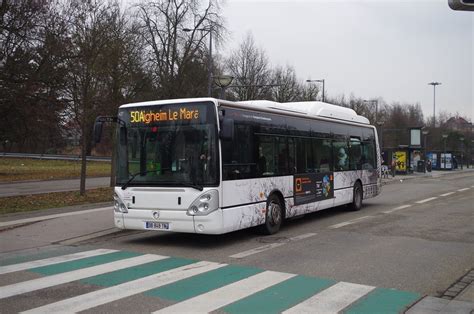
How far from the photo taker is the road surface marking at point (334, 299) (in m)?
5.86

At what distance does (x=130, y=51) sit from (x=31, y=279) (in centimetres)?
1550

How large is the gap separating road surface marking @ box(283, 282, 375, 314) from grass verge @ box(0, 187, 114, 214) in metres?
10.9

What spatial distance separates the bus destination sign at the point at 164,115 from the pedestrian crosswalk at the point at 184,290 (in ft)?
9.52

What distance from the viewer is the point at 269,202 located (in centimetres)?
1120

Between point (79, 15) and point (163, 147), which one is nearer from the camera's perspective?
point (163, 147)

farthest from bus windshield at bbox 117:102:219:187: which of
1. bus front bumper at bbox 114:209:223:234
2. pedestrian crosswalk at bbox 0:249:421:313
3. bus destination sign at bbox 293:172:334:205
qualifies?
bus destination sign at bbox 293:172:334:205

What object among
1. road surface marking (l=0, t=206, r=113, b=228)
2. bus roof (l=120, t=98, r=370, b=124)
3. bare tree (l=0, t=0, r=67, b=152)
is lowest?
road surface marking (l=0, t=206, r=113, b=228)

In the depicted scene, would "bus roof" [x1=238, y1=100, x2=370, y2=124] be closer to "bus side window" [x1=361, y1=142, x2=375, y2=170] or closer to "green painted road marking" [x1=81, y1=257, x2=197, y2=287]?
"bus side window" [x1=361, y1=142, x2=375, y2=170]

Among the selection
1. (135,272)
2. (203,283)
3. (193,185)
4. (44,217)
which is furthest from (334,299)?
(44,217)

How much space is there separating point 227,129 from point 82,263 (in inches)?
134

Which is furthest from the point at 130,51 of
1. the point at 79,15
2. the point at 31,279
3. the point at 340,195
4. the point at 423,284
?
the point at 423,284

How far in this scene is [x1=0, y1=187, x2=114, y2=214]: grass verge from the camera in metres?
15.5

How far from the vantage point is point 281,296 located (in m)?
6.40

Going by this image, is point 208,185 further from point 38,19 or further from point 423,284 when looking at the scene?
point 38,19
